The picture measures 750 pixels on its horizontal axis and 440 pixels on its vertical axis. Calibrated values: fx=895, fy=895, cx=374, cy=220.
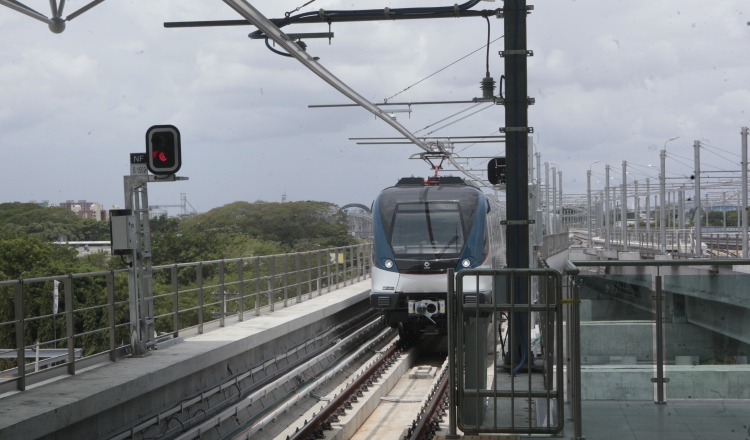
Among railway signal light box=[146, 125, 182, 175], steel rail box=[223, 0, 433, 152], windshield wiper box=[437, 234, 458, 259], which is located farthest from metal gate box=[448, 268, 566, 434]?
windshield wiper box=[437, 234, 458, 259]

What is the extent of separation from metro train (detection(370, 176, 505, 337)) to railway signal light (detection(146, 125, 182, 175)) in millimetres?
6747

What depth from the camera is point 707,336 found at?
7348 millimetres

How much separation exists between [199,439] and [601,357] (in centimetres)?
436

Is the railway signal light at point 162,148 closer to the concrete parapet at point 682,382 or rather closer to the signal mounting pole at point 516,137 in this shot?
the signal mounting pole at point 516,137

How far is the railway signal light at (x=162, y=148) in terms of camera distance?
10.7 meters

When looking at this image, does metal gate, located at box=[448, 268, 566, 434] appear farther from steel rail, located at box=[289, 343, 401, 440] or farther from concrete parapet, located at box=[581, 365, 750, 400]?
steel rail, located at box=[289, 343, 401, 440]

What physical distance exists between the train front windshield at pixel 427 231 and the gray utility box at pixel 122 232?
6.99 m

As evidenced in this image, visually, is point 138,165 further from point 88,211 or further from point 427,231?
point 88,211

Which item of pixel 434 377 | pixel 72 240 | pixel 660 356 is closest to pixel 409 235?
pixel 434 377

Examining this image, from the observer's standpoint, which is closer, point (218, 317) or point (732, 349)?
point (732, 349)

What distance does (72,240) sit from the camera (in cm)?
7044

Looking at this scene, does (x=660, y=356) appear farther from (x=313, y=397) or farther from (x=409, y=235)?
(x=409, y=235)

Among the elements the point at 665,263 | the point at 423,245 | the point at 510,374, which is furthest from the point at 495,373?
the point at 423,245

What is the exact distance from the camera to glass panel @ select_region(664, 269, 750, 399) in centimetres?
728
